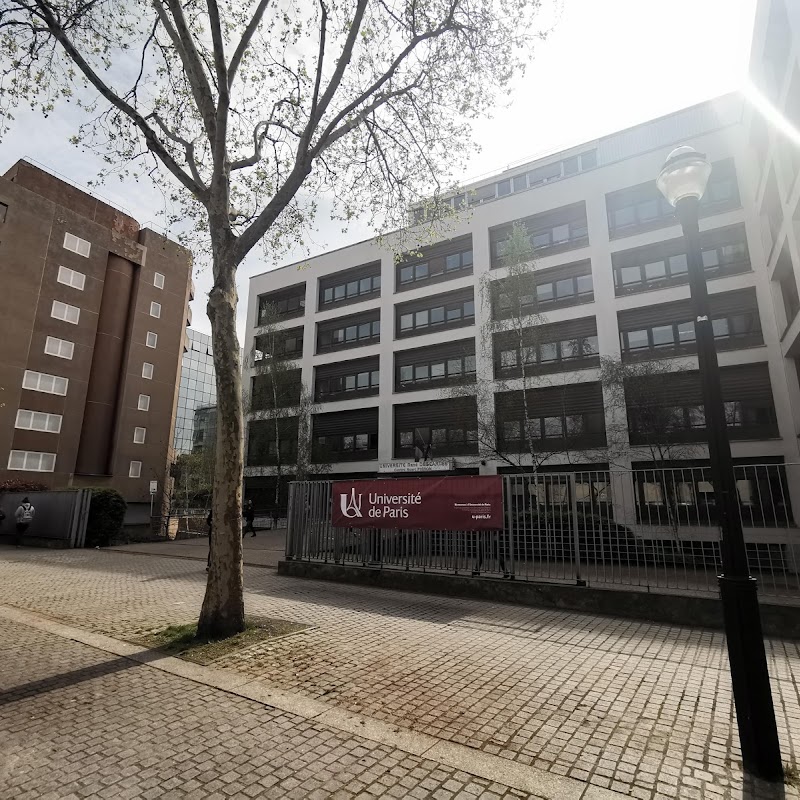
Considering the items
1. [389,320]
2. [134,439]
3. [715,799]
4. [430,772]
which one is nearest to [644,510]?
[715,799]

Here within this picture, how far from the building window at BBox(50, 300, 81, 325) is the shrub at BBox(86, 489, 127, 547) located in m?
19.5

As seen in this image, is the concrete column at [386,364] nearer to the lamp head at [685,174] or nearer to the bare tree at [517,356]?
the bare tree at [517,356]

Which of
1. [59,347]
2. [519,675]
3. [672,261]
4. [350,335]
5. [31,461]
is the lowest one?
[519,675]

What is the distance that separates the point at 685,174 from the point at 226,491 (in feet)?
20.2

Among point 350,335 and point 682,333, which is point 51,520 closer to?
point 350,335

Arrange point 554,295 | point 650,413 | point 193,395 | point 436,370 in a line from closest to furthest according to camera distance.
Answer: point 650,413
point 554,295
point 436,370
point 193,395

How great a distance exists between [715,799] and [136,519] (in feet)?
130

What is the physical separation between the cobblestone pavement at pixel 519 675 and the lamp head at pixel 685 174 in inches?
171

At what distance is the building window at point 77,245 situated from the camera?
34500 millimetres

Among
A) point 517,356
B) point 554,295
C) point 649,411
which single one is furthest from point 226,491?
point 554,295

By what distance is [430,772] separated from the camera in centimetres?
335

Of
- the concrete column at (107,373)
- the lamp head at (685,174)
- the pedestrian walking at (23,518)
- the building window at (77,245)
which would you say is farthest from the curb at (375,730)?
the building window at (77,245)

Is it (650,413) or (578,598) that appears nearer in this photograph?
(578,598)

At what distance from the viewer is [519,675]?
5309mm
